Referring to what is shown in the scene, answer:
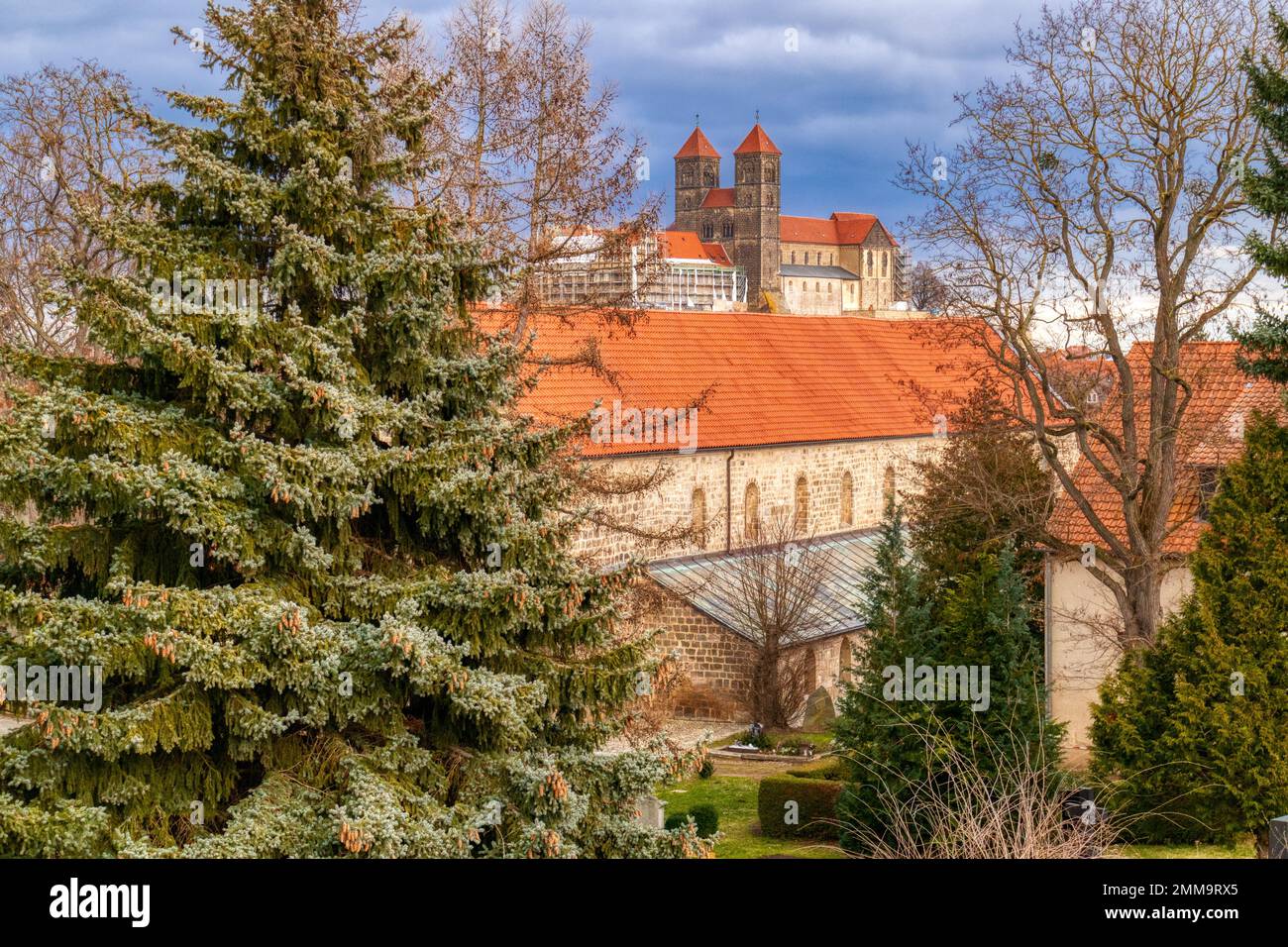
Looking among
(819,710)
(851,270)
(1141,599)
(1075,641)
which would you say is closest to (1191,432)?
(1141,599)

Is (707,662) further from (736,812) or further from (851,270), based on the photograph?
(851,270)

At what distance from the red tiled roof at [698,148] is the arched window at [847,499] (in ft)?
404

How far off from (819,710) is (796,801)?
27.0 feet

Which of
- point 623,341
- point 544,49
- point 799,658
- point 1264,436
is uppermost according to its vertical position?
point 544,49

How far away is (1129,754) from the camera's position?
15.9 metres

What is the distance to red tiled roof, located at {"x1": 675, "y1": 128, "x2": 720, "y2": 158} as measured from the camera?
15675cm

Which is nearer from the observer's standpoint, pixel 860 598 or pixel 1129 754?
pixel 1129 754

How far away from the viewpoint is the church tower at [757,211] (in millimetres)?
148750

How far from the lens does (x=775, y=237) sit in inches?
5901

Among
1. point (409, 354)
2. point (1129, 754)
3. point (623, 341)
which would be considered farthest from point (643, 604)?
point (623, 341)

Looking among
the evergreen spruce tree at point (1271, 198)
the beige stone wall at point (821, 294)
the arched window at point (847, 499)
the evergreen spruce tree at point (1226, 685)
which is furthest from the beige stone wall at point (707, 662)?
the beige stone wall at point (821, 294)

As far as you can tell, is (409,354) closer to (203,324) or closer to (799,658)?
(203,324)
